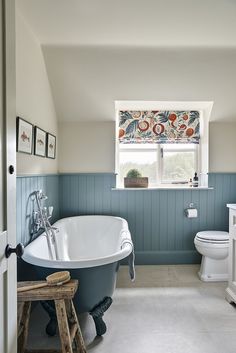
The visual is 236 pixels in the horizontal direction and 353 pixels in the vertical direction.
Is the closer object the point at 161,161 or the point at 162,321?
the point at 162,321

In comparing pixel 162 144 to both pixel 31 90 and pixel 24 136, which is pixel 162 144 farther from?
pixel 24 136

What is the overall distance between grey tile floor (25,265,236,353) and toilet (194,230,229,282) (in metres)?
0.11

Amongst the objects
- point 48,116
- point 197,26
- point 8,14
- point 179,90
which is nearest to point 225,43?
point 197,26

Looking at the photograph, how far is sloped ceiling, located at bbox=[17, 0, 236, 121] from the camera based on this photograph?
6.75 ft

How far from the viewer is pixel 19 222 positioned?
2074mm

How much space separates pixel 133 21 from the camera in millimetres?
2195

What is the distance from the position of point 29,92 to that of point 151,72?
1336 mm

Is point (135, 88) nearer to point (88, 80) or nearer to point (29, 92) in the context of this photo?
point (88, 80)

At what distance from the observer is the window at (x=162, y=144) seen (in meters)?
3.57

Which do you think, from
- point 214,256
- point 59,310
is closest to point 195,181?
point 214,256

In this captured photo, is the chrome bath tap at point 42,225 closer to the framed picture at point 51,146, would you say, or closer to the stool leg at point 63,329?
the framed picture at point 51,146

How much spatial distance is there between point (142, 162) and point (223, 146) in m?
1.08

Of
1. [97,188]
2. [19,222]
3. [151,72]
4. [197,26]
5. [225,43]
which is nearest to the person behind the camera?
[19,222]

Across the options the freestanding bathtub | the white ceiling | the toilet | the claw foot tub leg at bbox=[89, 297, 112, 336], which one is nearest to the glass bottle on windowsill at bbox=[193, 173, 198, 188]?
the toilet
